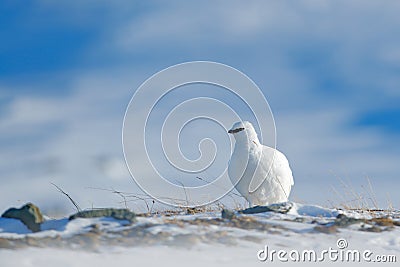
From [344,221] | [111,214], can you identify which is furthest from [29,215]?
[344,221]

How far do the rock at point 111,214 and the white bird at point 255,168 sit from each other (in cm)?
339

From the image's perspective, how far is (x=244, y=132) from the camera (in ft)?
30.8

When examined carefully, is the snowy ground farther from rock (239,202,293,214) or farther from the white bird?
the white bird

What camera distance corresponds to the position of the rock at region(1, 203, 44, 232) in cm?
601

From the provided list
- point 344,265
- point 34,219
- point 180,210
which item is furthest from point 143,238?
point 180,210

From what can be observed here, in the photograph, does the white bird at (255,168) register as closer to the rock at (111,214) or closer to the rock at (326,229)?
the rock at (326,229)

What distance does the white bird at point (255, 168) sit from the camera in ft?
30.4

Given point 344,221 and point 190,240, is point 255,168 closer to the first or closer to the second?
point 344,221

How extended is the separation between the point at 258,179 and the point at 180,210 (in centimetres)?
125

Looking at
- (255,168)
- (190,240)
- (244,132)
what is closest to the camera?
(190,240)

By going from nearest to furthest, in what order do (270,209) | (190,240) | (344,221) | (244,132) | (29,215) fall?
1. (190,240)
2. (29,215)
3. (344,221)
4. (270,209)
5. (244,132)

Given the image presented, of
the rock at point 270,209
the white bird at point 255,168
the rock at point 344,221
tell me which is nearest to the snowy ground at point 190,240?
the rock at point 344,221

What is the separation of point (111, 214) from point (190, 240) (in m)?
1.00

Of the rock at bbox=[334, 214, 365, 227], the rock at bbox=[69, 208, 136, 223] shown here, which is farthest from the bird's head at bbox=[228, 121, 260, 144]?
the rock at bbox=[69, 208, 136, 223]
